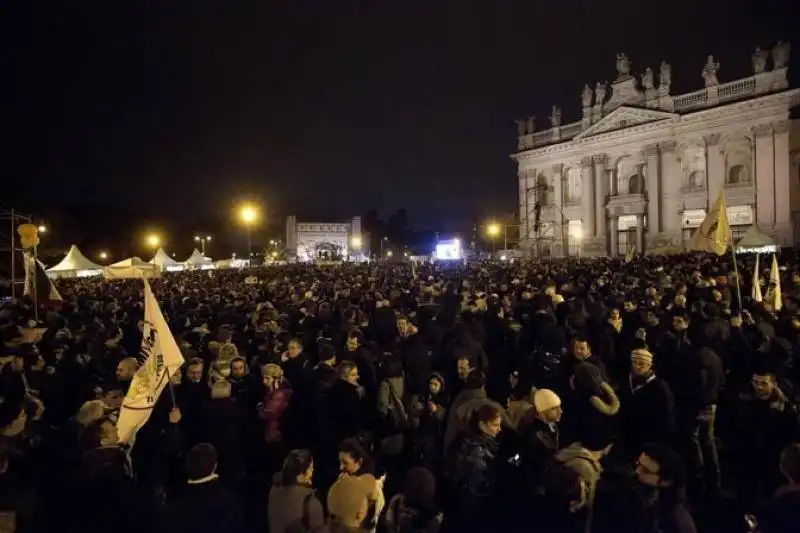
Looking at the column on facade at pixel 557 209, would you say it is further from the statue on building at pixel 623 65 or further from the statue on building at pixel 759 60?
the statue on building at pixel 759 60

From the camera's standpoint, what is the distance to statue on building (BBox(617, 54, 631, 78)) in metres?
51.6

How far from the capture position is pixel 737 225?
147ft

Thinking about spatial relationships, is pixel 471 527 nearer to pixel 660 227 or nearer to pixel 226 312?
pixel 226 312

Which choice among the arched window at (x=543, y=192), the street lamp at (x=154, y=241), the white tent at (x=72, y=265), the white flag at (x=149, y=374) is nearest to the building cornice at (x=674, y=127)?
the arched window at (x=543, y=192)

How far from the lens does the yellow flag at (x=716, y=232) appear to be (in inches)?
488

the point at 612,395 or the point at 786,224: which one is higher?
the point at 786,224

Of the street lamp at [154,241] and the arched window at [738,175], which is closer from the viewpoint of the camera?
the street lamp at [154,241]

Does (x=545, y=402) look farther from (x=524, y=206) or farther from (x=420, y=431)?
(x=524, y=206)

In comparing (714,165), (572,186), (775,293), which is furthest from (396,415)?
(572,186)

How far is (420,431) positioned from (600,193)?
52.3 m

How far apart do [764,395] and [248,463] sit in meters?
4.76

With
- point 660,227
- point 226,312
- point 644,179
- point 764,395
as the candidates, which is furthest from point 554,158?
point 764,395

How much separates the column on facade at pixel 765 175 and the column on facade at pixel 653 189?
759 centimetres

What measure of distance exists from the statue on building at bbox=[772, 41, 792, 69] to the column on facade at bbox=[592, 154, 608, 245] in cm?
1501
